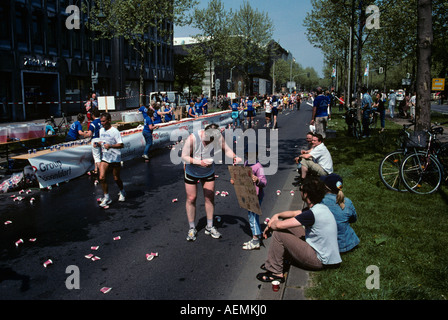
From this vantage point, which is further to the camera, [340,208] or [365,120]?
[365,120]

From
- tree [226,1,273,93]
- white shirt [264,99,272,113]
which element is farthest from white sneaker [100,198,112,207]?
tree [226,1,273,93]

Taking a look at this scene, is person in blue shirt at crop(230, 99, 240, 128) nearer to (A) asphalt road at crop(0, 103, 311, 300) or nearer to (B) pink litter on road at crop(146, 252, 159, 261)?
(A) asphalt road at crop(0, 103, 311, 300)

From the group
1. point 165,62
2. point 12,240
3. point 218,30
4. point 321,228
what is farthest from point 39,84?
point 321,228

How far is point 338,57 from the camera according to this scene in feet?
173

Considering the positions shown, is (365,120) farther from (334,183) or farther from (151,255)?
(151,255)

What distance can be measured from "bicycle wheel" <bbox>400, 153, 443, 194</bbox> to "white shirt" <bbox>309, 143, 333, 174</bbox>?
60.2 inches

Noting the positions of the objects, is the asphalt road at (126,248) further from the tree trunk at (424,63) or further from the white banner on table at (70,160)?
the tree trunk at (424,63)

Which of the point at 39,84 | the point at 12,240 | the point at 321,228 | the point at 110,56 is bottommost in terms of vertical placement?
the point at 12,240

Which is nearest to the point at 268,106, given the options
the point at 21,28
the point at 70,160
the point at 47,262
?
the point at 70,160

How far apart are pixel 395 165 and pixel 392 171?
0.20m

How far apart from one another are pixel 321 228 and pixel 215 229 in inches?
88.9

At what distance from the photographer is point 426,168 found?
25.6 feet

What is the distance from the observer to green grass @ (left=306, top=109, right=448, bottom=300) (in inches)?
164
